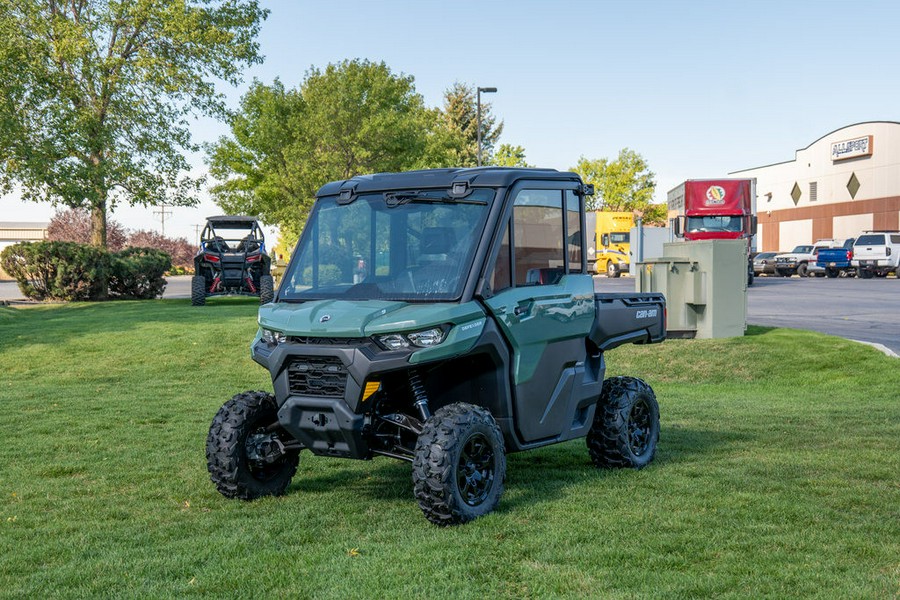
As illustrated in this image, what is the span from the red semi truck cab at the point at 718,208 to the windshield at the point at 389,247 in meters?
29.6

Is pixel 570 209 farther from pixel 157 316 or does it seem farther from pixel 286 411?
pixel 157 316

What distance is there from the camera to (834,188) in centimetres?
6975

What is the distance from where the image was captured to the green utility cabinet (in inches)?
639

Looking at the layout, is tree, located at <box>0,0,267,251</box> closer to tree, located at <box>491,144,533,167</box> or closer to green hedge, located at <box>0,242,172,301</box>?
green hedge, located at <box>0,242,172,301</box>

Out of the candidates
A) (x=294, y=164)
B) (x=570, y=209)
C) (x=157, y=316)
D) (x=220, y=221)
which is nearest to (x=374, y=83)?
(x=294, y=164)

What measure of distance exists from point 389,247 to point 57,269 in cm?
2495

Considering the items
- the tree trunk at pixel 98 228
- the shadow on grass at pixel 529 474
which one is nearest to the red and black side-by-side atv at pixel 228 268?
the tree trunk at pixel 98 228

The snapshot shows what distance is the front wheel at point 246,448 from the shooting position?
→ 21.4 ft

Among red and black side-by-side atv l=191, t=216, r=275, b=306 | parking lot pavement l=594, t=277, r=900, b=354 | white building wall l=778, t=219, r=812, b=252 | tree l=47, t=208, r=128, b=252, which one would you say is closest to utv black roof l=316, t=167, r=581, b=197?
parking lot pavement l=594, t=277, r=900, b=354

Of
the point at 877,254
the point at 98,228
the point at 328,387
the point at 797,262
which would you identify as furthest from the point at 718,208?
the point at 328,387

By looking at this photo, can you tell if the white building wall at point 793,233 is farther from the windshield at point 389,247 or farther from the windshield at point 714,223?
the windshield at point 389,247

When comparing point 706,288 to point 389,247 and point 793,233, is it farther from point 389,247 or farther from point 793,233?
point 793,233

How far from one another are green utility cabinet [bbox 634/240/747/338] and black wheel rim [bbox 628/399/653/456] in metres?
8.64

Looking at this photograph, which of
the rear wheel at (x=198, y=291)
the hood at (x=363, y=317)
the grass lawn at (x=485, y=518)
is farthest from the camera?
the rear wheel at (x=198, y=291)
